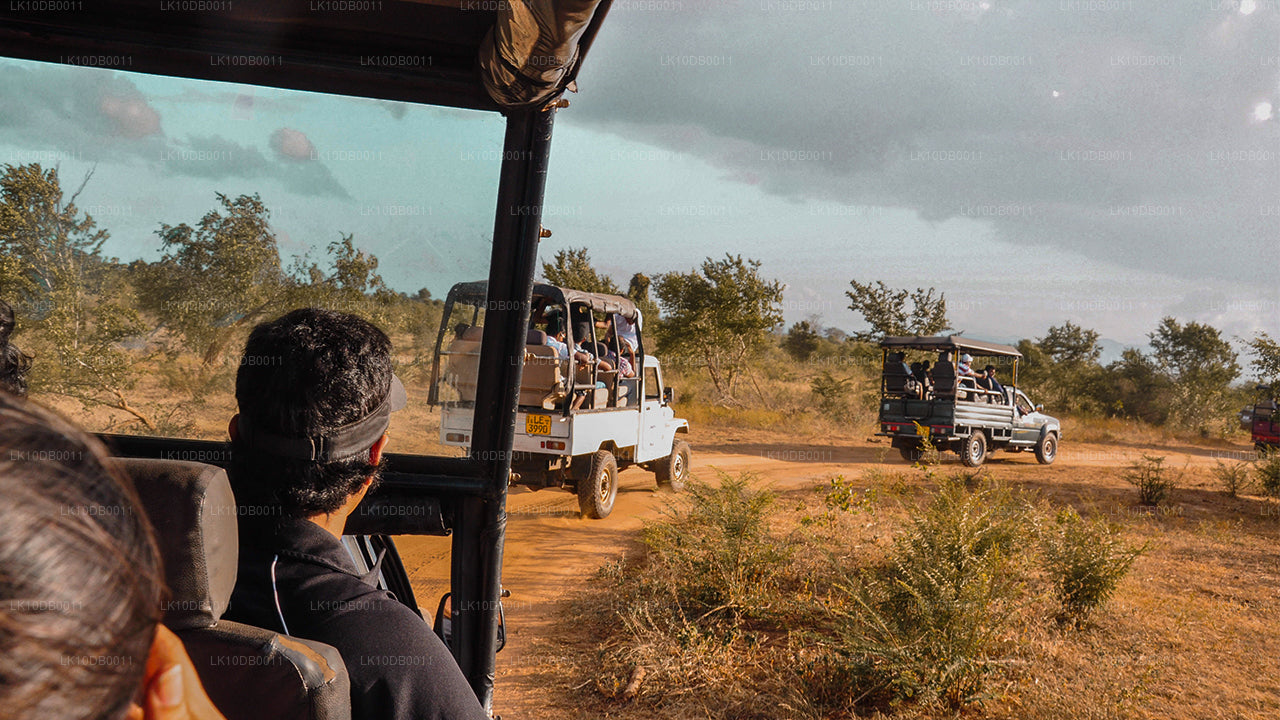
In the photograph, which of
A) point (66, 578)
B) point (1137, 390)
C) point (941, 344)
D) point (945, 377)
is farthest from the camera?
point (1137, 390)

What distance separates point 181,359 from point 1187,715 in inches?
199

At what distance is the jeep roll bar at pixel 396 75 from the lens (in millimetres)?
1989

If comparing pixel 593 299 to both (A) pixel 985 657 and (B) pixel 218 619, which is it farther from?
(B) pixel 218 619

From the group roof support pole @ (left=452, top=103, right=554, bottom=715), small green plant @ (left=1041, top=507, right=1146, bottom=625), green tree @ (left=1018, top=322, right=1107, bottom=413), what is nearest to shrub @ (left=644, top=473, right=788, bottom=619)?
small green plant @ (left=1041, top=507, right=1146, bottom=625)

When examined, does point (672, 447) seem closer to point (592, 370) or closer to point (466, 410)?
point (592, 370)

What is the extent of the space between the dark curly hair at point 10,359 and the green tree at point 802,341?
43868mm

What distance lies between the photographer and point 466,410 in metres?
2.32

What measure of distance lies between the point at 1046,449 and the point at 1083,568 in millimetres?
12518

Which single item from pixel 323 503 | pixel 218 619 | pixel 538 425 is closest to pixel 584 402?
pixel 538 425

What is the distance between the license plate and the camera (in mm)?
8016

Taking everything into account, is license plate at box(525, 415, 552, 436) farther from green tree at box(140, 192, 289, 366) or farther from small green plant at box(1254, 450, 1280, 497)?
small green plant at box(1254, 450, 1280, 497)

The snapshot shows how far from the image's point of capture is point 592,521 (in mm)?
9086

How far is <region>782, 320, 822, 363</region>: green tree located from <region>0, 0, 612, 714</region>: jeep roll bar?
4356 centimetres

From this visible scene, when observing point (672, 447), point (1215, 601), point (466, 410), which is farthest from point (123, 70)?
point (672, 447)
